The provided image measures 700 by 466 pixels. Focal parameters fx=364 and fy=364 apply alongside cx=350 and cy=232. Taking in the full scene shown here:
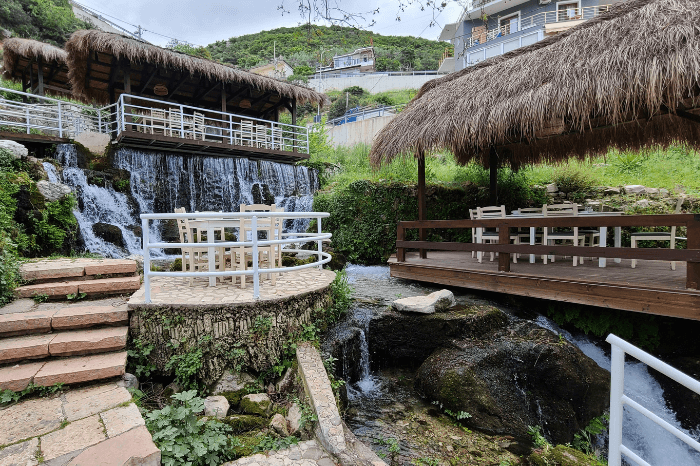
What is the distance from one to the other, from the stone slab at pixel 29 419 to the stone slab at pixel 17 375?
153 millimetres

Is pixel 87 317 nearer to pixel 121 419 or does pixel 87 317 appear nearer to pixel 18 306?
pixel 18 306

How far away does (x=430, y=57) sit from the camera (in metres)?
42.7

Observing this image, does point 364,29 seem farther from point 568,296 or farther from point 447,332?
point 568,296

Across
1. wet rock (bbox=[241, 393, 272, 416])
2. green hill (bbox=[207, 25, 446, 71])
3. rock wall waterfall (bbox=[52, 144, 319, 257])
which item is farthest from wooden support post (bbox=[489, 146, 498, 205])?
green hill (bbox=[207, 25, 446, 71])

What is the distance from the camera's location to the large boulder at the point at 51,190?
699 cm

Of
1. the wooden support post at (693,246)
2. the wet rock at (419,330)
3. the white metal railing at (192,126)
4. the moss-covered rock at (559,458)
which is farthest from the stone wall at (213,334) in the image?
the white metal railing at (192,126)

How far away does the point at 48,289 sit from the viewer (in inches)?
153

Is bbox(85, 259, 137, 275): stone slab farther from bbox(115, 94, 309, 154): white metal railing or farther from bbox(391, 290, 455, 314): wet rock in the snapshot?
bbox(115, 94, 309, 154): white metal railing

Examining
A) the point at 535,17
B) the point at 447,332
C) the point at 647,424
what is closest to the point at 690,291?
the point at 647,424

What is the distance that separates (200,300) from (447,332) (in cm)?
283

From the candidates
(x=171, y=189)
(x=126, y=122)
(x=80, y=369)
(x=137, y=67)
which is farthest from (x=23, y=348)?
(x=137, y=67)

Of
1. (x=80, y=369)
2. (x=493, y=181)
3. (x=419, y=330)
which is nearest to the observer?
(x=80, y=369)

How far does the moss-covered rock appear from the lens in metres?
3.04

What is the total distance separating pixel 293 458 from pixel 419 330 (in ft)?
8.01
